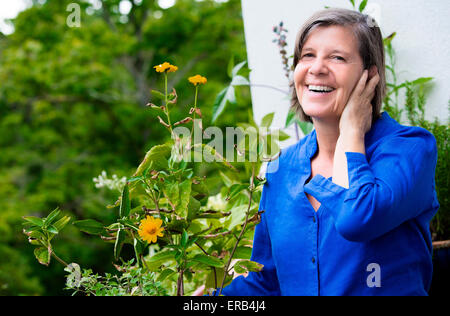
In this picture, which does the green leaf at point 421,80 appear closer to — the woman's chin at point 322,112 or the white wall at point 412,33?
the white wall at point 412,33

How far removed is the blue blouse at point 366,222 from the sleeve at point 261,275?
4 cm

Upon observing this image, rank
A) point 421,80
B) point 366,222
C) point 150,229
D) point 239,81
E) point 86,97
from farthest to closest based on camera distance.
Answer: point 86,97
point 239,81
point 421,80
point 150,229
point 366,222

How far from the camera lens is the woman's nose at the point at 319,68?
1.20m

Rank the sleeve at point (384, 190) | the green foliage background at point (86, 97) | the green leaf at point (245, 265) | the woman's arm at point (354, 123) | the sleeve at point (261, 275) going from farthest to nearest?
the green foliage background at point (86, 97)
the sleeve at point (261, 275)
the green leaf at point (245, 265)
the woman's arm at point (354, 123)
the sleeve at point (384, 190)

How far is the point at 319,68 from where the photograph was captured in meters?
1.20

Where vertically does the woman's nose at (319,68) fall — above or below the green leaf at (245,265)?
above

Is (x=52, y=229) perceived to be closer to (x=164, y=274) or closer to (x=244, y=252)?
(x=164, y=274)

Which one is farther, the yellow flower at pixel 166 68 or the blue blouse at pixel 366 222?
the yellow flower at pixel 166 68

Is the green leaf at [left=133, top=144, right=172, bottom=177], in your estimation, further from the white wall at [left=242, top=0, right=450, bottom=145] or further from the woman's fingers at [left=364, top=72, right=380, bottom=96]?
the white wall at [left=242, top=0, right=450, bottom=145]

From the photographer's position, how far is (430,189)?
3.61ft

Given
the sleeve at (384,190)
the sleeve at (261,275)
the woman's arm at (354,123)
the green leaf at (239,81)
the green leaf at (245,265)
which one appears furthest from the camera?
the green leaf at (239,81)

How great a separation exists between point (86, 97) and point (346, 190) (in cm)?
817

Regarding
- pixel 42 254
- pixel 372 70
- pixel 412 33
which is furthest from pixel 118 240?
pixel 412 33

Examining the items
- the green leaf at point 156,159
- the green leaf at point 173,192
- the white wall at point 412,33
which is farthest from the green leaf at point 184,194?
the white wall at point 412,33
